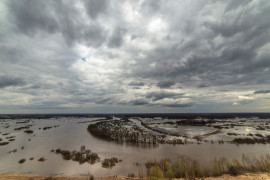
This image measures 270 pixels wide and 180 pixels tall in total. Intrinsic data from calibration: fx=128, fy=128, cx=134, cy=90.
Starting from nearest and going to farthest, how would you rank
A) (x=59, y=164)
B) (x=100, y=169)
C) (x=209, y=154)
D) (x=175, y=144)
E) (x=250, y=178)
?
1. (x=250, y=178)
2. (x=100, y=169)
3. (x=59, y=164)
4. (x=209, y=154)
5. (x=175, y=144)

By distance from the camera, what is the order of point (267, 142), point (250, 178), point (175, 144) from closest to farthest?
point (250, 178)
point (175, 144)
point (267, 142)

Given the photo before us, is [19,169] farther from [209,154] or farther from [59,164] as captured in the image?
[209,154]

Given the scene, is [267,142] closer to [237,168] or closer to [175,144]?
[175,144]

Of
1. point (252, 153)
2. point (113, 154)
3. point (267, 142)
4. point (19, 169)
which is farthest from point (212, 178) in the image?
point (267, 142)

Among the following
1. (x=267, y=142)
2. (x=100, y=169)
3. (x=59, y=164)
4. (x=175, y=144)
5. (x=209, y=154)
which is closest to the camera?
(x=100, y=169)

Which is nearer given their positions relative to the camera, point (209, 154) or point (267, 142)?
point (209, 154)

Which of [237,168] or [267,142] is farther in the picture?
[267,142]

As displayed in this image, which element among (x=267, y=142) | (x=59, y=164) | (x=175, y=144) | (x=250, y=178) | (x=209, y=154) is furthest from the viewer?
(x=267, y=142)

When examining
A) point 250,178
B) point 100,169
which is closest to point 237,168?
point 250,178
